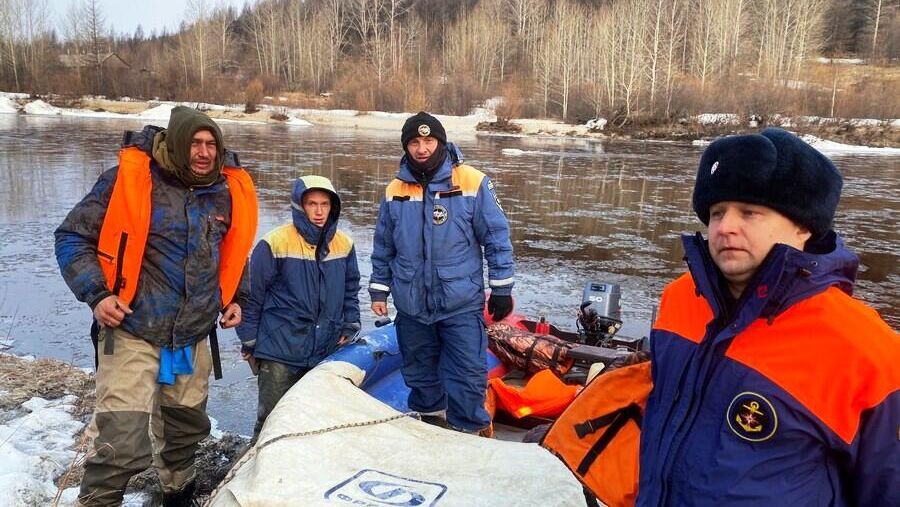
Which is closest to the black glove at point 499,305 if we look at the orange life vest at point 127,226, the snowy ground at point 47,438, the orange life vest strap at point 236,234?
the orange life vest strap at point 236,234

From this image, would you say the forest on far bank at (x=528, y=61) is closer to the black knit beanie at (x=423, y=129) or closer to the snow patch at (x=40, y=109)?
the snow patch at (x=40, y=109)

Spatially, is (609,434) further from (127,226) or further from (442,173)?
(127,226)

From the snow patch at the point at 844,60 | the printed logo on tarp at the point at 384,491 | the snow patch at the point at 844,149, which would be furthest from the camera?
the snow patch at the point at 844,60

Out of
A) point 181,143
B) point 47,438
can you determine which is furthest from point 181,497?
point 181,143

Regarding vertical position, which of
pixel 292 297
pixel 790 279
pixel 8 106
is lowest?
pixel 292 297

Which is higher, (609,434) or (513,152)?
(513,152)

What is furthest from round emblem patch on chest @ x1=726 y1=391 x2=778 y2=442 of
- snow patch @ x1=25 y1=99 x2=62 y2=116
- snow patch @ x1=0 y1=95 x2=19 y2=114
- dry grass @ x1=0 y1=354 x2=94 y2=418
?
snow patch @ x1=0 y1=95 x2=19 y2=114

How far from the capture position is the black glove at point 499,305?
349 centimetres

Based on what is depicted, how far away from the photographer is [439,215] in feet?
11.0

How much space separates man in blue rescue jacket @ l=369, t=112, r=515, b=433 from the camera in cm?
335

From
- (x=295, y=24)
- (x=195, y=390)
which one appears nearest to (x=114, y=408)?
(x=195, y=390)

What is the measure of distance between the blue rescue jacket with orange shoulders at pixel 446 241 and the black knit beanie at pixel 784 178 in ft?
6.48

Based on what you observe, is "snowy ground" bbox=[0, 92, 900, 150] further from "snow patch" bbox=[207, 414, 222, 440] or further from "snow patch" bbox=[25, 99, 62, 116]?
"snow patch" bbox=[207, 414, 222, 440]

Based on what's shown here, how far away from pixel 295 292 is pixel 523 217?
822 centimetres
